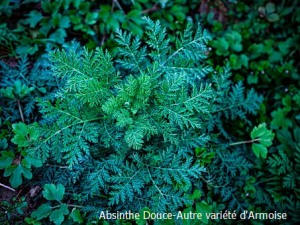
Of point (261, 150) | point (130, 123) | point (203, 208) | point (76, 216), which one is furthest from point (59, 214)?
point (261, 150)

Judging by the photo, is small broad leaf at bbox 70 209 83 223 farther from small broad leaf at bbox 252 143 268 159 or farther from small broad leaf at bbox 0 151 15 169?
small broad leaf at bbox 252 143 268 159

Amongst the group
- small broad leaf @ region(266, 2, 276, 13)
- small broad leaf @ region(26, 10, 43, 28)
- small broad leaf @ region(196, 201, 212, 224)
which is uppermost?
small broad leaf @ region(266, 2, 276, 13)

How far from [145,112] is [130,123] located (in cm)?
17

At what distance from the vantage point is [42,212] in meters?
2.02

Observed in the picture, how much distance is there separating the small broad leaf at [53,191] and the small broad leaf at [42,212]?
0.30 feet

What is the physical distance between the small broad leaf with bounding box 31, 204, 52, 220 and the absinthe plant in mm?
218

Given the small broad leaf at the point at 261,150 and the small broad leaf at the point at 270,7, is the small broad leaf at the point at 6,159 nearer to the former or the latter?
the small broad leaf at the point at 261,150

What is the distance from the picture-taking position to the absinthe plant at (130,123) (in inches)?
73.2

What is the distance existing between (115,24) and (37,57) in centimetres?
84

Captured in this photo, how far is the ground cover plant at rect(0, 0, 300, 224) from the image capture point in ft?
6.29

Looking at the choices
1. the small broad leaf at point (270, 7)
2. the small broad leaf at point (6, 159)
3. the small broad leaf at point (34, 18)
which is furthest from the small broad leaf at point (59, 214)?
the small broad leaf at point (270, 7)

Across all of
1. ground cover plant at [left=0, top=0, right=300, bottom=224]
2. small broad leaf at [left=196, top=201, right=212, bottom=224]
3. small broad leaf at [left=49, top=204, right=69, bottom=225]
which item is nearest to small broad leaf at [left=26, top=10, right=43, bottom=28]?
ground cover plant at [left=0, top=0, right=300, bottom=224]

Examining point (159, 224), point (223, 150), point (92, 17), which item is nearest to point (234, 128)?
point (223, 150)

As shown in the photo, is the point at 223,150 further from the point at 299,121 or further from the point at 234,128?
the point at 299,121
